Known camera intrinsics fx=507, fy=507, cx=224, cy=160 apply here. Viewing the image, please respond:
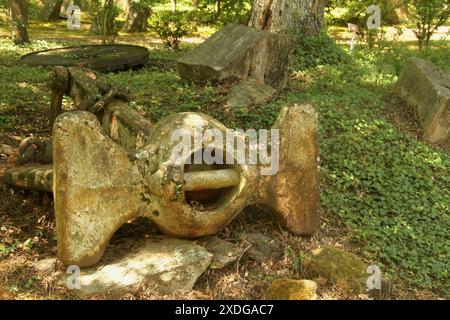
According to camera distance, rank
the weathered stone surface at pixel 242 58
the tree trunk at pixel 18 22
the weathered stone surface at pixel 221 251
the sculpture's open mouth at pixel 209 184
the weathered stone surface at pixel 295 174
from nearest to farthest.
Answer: the sculpture's open mouth at pixel 209 184 < the weathered stone surface at pixel 221 251 < the weathered stone surface at pixel 295 174 < the weathered stone surface at pixel 242 58 < the tree trunk at pixel 18 22

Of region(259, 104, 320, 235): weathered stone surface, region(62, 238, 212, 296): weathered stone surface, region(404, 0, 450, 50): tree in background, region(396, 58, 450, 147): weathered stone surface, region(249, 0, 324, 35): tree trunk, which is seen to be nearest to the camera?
region(62, 238, 212, 296): weathered stone surface

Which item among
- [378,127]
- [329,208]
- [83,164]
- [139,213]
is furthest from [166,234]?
[378,127]

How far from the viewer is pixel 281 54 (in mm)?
7398

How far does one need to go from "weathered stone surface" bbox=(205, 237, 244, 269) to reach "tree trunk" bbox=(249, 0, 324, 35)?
6.28 meters

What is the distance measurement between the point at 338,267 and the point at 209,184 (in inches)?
46.0

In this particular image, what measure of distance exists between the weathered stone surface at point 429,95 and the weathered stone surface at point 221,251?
385cm

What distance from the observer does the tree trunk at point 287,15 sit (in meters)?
9.37

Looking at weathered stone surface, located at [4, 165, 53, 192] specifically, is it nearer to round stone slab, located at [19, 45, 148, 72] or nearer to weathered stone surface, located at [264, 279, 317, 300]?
weathered stone surface, located at [264, 279, 317, 300]

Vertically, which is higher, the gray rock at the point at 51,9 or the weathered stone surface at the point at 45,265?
the gray rock at the point at 51,9

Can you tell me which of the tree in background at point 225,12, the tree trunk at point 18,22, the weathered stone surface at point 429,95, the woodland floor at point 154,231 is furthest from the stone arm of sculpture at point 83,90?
the tree in background at point 225,12

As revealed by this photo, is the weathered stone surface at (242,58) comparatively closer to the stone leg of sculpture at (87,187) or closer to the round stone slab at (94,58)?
the round stone slab at (94,58)

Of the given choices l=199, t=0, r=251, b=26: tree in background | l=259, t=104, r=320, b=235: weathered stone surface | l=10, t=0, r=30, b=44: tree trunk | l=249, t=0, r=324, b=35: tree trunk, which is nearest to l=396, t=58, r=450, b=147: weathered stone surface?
l=249, t=0, r=324, b=35: tree trunk

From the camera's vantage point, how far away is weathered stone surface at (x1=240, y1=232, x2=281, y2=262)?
4033 millimetres

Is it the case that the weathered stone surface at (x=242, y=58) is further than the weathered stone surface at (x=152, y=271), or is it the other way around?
the weathered stone surface at (x=242, y=58)
